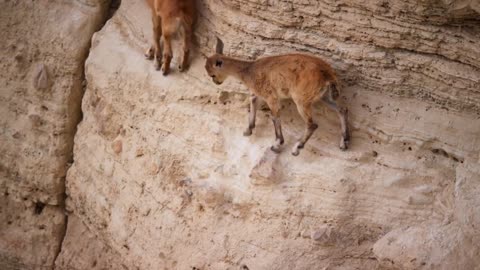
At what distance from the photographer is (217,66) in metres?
8.55

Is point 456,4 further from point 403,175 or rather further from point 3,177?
point 3,177

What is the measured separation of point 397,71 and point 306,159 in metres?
1.23

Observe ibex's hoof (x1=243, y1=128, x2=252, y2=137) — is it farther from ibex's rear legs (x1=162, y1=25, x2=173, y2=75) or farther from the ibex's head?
ibex's rear legs (x1=162, y1=25, x2=173, y2=75)

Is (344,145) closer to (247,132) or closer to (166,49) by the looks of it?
(247,132)

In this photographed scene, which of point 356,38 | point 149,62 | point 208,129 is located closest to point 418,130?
point 356,38

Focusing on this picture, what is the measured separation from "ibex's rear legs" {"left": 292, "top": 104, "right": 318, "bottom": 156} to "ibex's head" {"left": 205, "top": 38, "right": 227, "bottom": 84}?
0.97 m

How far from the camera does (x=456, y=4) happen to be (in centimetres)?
730

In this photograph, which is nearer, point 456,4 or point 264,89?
point 456,4

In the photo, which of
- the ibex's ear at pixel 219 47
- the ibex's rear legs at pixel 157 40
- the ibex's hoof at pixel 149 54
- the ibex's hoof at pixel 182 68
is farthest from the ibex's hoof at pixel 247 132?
the ibex's hoof at pixel 149 54

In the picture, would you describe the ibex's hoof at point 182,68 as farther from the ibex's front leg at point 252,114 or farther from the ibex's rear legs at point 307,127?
the ibex's rear legs at point 307,127

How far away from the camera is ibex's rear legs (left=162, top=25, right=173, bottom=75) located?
9117mm

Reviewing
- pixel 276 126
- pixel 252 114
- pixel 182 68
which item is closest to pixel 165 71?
pixel 182 68

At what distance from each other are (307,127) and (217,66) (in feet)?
3.91

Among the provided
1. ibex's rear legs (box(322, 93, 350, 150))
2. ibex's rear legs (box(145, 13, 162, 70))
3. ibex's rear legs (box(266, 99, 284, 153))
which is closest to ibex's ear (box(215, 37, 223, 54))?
ibex's rear legs (box(266, 99, 284, 153))
